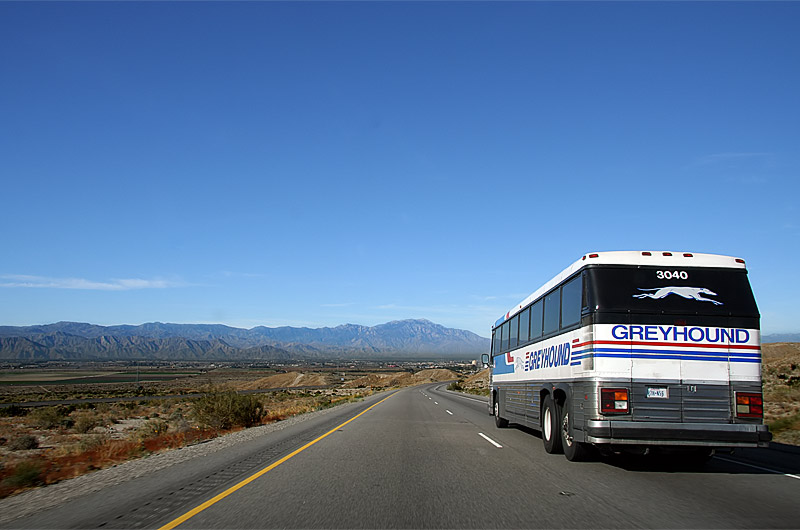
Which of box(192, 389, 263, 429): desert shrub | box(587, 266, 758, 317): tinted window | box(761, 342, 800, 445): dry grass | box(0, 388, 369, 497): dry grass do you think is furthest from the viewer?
box(192, 389, 263, 429): desert shrub

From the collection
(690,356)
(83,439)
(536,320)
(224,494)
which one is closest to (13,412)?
(83,439)

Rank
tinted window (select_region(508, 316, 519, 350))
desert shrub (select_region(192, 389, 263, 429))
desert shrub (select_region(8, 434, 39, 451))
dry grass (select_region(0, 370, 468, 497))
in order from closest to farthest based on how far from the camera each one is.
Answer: dry grass (select_region(0, 370, 468, 497)) → tinted window (select_region(508, 316, 519, 350)) → desert shrub (select_region(8, 434, 39, 451)) → desert shrub (select_region(192, 389, 263, 429))

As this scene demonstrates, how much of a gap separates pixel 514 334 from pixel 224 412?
11894 mm

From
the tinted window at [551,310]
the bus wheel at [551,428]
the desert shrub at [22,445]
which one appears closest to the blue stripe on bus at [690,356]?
the tinted window at [551,310]

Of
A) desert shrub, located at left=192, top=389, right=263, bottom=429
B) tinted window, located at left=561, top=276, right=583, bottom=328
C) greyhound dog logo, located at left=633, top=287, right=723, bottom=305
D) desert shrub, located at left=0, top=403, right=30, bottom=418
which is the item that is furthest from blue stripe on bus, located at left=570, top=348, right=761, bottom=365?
desert shrub, located at left=0, top=403, right=30, bottom=418

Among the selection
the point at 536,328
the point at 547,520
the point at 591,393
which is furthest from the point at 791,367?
the point at 547,520

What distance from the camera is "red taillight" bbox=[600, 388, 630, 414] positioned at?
9719mm

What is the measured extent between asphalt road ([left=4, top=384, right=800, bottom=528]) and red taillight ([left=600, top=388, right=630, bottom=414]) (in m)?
1.09

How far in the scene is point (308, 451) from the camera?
42.7ft

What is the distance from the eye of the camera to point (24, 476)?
1027 cm

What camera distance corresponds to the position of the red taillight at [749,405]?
32.0ft

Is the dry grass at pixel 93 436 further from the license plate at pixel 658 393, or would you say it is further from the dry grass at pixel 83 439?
the license plate at pixel 658 393

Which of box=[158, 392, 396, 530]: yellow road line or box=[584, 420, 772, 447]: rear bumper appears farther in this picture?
box=[584, 420, 772, 447]: rear bumper

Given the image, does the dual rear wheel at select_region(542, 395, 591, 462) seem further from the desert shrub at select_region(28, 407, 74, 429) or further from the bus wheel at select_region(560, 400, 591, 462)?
the desert shrub at select_region(28, 407, 74, 429)
